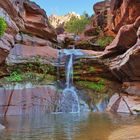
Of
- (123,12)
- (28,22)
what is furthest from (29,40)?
(123,12)

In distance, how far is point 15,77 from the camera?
19188 millimetres

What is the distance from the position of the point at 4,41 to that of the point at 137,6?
10.6m

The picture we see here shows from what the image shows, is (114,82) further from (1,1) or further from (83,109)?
(1,1)

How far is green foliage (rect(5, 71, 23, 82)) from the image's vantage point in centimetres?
1871

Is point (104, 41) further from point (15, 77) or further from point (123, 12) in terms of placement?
point (15, 77)

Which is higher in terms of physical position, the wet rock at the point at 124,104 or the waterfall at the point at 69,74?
the waterfall at the point at 69,74

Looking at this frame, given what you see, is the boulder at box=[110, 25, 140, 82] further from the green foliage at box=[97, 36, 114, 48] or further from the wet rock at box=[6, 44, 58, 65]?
the green foliage at box=[97, 36, 114, 48]

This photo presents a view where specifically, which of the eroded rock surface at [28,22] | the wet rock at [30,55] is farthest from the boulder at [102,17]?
the wet rock at [30,55]

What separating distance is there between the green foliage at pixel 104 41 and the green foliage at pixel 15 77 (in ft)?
36.3

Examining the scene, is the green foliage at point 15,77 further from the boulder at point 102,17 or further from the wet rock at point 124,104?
the boulder at point 102,17

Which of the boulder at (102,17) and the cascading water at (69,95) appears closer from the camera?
the cascading water at (69,95)

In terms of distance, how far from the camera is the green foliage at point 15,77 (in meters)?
18.7

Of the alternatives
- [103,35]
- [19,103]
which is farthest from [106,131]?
[103,35]

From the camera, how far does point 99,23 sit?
37594 millimetres
